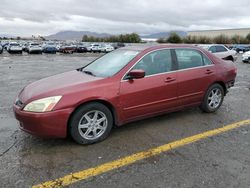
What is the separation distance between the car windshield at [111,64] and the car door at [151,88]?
0.24 metres

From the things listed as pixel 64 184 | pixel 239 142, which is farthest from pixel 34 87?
pixel 239 142

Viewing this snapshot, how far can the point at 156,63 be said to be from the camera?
477 centimetres

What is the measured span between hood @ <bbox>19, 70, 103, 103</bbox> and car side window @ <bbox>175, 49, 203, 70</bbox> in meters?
1.74

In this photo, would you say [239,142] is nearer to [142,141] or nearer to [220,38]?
[142,141]

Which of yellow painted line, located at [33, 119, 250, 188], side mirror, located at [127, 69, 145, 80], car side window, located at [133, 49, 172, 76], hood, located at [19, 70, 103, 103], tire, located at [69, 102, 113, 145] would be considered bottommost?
yellow painted line, located at [33, 119, 250, 188]

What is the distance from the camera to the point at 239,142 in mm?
4227

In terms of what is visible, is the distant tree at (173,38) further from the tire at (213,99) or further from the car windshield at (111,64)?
the car windshield at (111,64)

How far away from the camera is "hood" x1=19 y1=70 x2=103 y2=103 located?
3.87 meters

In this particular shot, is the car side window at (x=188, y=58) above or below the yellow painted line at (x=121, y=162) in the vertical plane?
above

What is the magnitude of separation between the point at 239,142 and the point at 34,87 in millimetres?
3409

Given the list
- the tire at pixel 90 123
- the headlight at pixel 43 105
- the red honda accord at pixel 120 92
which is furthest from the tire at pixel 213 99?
the headlight at pixel 43 105

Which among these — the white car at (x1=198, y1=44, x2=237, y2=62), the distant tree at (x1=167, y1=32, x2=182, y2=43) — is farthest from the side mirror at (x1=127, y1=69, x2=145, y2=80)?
the distant tree at (x1=167, y1=32, x2=182, y2=43)

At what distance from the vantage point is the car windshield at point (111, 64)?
451 cm

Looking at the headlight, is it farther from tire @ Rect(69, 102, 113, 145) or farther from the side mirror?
the side mirror
